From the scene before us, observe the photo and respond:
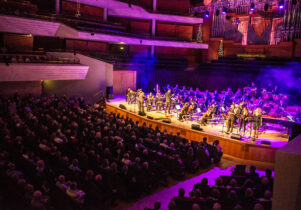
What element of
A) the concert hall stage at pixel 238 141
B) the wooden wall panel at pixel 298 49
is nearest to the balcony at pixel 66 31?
the wooden wall panel at pixel 298 49

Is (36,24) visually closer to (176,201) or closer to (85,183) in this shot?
(85,183)

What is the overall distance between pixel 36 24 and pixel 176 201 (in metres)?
13.4

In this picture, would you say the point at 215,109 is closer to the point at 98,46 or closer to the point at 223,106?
the point at 223,106

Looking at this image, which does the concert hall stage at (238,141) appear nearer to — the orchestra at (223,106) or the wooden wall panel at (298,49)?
the orchestra at (223,106)

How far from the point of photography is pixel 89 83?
17609 millimetres

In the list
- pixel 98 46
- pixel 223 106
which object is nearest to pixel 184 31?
pixel 98 46

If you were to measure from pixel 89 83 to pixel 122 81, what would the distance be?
3500 millimetres

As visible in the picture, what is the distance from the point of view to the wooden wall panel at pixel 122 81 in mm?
20188

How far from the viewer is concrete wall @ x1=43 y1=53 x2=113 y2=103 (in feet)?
53.2

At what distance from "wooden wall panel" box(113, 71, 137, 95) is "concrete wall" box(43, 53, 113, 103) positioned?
1.60 metres

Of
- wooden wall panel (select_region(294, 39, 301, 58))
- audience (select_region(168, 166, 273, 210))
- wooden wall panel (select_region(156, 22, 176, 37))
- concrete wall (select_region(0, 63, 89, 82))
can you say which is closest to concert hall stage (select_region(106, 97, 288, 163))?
audience (select_region(168, 166, 273, 210))

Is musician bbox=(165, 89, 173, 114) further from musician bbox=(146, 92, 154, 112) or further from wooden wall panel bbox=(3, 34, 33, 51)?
wooden wall panel bbox=(3, 34, 33, 51)

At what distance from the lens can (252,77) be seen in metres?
15.8

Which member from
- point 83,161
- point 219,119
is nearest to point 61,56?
point 219,119
